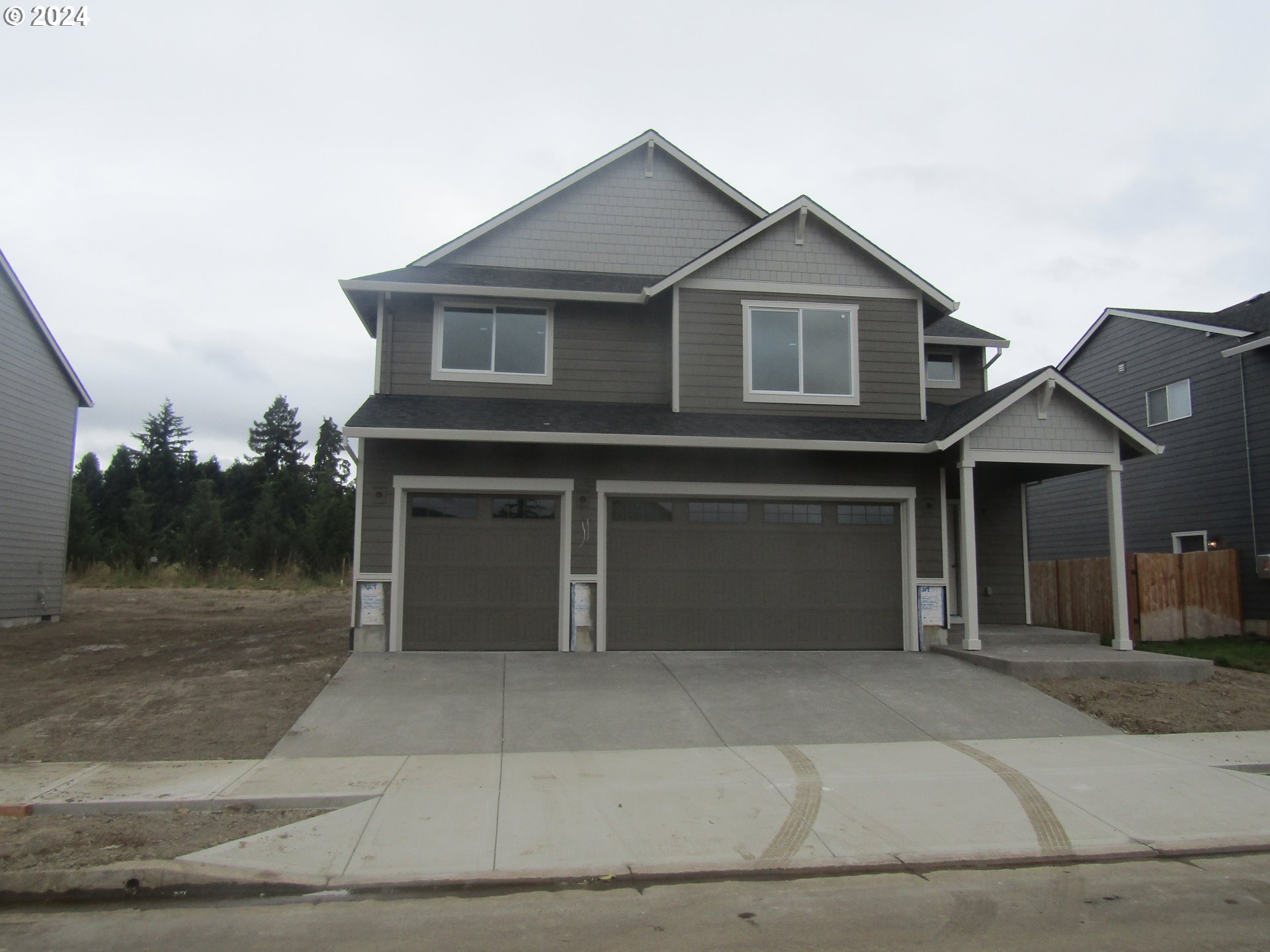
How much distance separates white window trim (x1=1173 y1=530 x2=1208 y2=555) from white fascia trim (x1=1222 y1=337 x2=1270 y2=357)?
3611mm

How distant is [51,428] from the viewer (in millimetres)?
18453

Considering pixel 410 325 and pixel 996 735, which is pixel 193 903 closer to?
pixel 996 735

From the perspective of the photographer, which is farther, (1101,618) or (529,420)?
(1101,618)

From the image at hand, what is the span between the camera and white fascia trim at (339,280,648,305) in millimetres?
13930

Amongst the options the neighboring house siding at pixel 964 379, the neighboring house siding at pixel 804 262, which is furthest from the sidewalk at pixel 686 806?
the neighboring house siding at pixel 964 379

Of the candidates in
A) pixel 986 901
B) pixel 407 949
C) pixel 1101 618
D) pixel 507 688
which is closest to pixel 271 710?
pixel 507 688

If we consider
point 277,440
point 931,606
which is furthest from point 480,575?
point 277,440

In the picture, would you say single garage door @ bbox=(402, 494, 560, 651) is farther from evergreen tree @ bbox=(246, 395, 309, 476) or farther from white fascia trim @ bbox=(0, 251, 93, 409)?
evergreen tree @ bbox=(246, 395, 309, 476)

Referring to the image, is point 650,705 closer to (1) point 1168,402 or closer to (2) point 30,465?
(2) point 30,465

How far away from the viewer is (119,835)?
20.2 ft

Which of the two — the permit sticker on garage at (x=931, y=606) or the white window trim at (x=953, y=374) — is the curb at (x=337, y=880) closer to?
the permit sticker on garage at (x=931, y=606)

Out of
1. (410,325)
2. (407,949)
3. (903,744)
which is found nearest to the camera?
(407,949)

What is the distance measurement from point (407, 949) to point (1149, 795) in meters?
6.03

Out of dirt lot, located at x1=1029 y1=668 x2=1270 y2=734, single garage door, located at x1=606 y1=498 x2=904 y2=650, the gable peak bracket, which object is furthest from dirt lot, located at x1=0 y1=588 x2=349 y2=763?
A: the gable peak bracket
